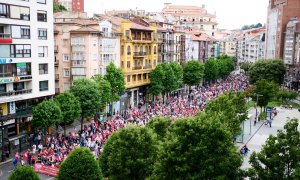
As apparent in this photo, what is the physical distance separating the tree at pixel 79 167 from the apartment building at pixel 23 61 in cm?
2143

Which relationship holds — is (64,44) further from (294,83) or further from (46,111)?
(294,83)

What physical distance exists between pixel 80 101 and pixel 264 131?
93.2 ft

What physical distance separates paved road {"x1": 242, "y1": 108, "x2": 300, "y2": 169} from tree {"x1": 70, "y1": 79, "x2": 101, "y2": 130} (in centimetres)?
2143

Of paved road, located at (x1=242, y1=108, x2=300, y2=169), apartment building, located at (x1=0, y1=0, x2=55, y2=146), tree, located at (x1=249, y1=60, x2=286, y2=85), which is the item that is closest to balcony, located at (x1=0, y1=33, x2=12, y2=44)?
apartment building, located at (x1=0, y1=0, x2=55, y2=146)

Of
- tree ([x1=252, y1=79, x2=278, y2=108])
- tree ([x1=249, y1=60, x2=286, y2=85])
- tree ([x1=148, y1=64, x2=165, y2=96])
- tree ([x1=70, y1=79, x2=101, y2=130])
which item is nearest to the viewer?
tree ([x1=70, y1=79, x2=101, y2=130])

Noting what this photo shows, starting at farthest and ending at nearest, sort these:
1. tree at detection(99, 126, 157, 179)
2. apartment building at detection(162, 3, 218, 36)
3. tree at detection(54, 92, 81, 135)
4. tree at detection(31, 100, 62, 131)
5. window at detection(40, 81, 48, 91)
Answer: apartment building at detection(162, 3, 218, 36) → window at detection(40, 81, 48, 91) → tree at detection(54, 92, 81, 135) → tree at detection(31, 100, 62, 131) → tree at detection(99, 126, 157, 179)

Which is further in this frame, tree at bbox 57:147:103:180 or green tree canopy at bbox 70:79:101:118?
green tree canopy at bbox 70:79:101:118

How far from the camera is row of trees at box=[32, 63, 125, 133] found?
43.6 meters

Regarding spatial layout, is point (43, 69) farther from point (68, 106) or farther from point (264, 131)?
point (264, 131)

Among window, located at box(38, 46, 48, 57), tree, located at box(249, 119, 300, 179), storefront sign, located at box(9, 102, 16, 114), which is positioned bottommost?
storefront sign, located at box(9, 102, 16, 114)

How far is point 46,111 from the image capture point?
4316 cm

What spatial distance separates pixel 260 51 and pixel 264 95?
114726 millimetres

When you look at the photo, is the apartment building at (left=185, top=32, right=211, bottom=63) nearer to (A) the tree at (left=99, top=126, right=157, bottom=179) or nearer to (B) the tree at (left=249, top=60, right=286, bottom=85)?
(B) the tree at (left=249, top=60, right=286, bottom=85)

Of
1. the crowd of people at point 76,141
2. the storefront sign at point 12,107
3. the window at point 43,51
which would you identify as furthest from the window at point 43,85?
the crowd of people at point 76,141
